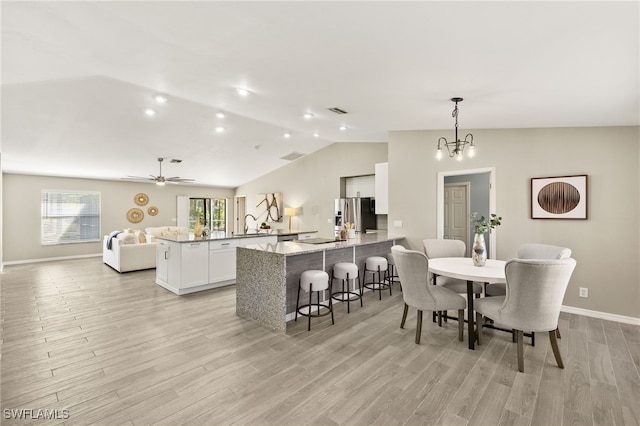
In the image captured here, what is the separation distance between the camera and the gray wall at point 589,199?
3.44 metres

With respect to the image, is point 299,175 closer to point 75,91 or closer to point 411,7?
point 75,91

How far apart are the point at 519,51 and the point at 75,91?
4.98 meters

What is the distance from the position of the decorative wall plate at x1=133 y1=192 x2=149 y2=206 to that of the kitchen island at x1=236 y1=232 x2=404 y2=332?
718 cm

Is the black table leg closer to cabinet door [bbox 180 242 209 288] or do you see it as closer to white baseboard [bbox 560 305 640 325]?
white baseboard [bbox 560 305 640 325]

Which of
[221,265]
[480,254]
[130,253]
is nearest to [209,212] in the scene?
[130,253]

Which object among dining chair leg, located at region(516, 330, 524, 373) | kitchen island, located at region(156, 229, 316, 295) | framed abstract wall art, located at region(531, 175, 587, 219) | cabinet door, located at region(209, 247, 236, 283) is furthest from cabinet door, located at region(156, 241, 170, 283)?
framed abstract wall art, located at region(531, 175, 587, 219)

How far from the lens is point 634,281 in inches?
135

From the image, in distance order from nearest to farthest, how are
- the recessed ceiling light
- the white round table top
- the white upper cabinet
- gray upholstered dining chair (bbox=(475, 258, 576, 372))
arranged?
gray upholstered dining chair (bbox=(475, 258, 576, 372))
the white round table top
the recessed ceiling light
the white upper cabinet

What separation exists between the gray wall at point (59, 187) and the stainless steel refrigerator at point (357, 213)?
6.02 meters

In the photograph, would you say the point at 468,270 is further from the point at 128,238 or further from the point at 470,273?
the point at 128,238

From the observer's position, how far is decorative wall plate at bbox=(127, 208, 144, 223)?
909 cm

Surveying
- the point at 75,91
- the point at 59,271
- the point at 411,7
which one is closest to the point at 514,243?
the point at 411,7

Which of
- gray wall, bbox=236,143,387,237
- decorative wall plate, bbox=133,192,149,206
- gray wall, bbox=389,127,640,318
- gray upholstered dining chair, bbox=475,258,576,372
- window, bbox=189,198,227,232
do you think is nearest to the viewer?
gray upholstered dining chair, bbox=475,258,576,372

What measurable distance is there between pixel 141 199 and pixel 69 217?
5.94ft
